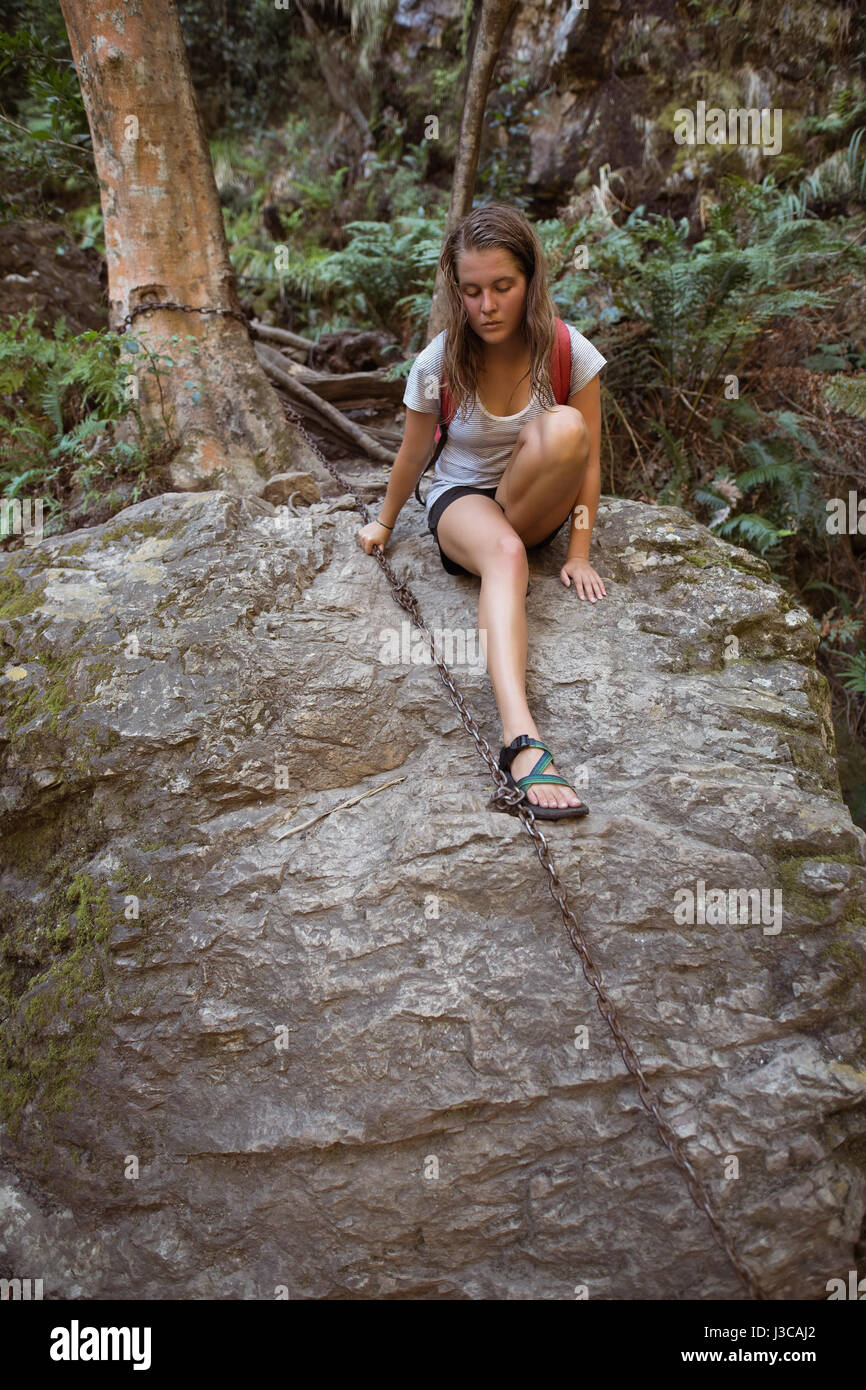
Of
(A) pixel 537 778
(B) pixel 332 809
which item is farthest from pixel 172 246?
(A) pixel 537 778

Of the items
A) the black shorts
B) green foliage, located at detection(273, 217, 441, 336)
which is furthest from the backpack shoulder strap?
green foliage, located at detection(273, 217, 441, 336)

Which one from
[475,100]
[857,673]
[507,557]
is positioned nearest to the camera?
[507,557]

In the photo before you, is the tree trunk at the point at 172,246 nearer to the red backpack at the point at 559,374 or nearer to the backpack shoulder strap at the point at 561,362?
the red backpack at the point at 559,374

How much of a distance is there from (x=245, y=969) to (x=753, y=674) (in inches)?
81.0

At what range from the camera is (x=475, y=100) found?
5078mm

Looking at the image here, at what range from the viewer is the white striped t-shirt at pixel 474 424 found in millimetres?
3252

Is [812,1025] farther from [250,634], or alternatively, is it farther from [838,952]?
[250,634]

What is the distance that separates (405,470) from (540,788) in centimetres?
152

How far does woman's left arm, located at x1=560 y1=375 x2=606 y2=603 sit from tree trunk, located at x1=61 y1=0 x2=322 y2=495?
1977 millimetres

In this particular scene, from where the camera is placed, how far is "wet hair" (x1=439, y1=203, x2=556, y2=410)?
2.92 metres

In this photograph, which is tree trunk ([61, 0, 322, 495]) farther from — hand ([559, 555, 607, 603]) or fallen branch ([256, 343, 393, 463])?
hand ([559, 555, 607, 603])

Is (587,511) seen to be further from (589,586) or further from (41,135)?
(41,135)

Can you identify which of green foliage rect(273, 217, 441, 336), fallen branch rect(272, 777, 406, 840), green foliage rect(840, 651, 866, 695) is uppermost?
green foliage rect(273, 217, 441, 336)
